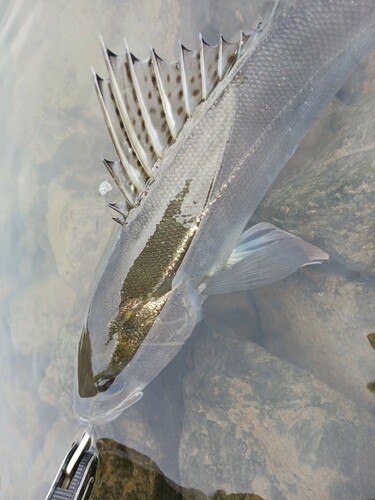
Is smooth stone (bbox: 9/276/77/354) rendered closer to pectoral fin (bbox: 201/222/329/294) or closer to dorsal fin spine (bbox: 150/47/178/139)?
pectoral fin (bbox: 201/222/329/294)

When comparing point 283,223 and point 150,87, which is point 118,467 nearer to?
point 283,223

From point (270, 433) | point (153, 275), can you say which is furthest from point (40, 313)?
point (270, 433)

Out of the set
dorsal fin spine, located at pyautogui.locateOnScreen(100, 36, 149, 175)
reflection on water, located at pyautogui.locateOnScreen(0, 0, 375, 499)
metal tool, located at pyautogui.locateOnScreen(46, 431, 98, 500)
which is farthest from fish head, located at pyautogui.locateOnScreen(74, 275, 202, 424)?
dorsal fin spine, located at pyautogui.locateOnScreen(100, 36, 149, 175)

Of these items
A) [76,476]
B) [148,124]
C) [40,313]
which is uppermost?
[148,124]

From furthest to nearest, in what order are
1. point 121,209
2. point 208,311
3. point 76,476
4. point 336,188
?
point 208,311, point 336,188, point 121,209, point 76,476

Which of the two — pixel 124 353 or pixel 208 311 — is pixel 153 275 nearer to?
pixel 124 353

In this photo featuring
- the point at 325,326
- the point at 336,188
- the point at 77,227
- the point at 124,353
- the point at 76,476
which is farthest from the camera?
the point at 77,227
